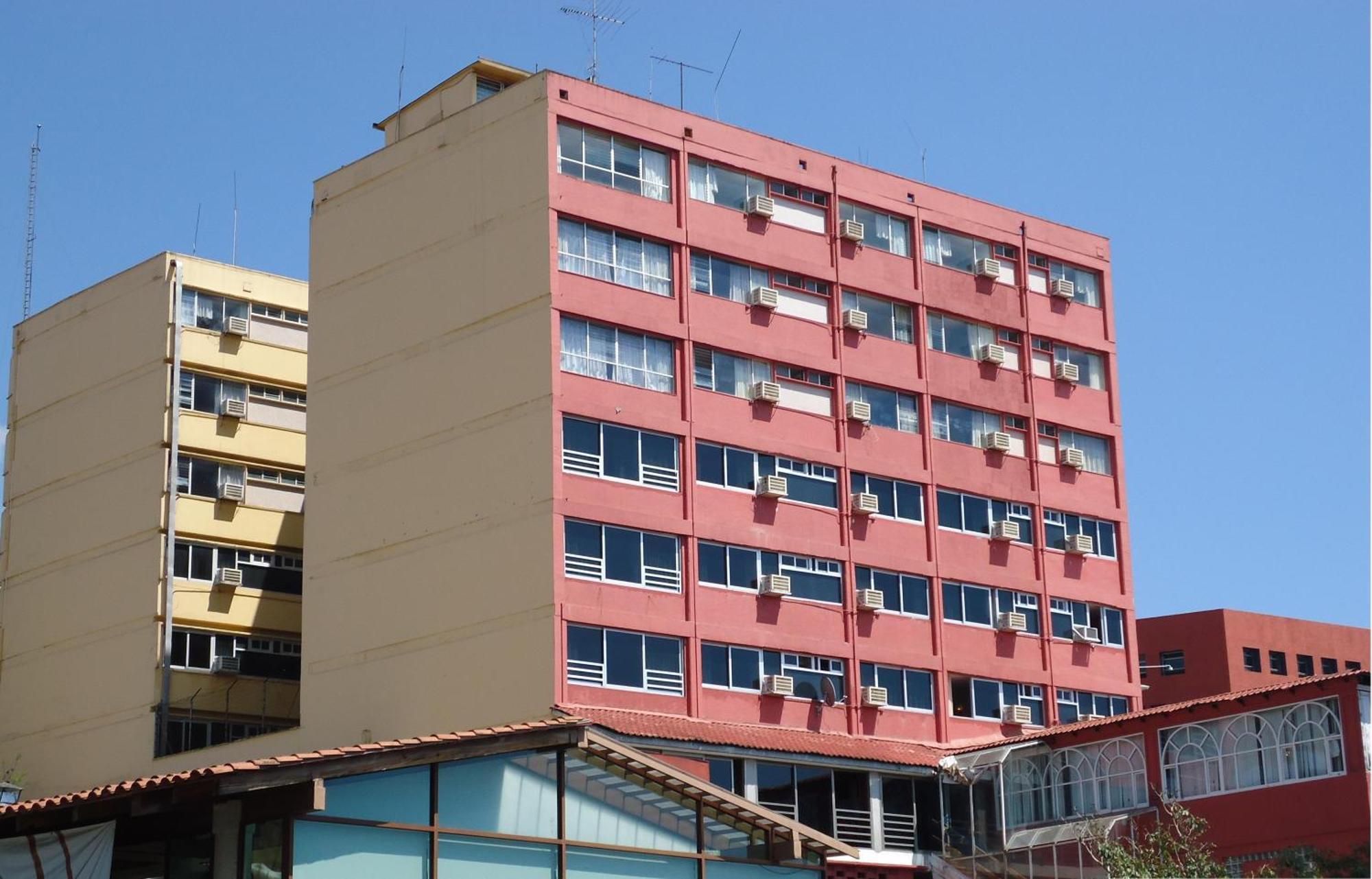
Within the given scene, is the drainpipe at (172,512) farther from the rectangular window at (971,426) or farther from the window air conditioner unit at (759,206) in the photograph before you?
the rectangular window at (971,426)

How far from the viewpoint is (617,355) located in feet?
176

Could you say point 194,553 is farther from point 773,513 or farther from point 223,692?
point 773,513

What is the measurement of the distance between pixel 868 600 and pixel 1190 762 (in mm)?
11100

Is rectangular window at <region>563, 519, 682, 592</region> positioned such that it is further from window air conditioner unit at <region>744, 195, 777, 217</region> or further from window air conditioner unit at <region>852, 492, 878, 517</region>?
window air conditioner unit at <region>744, 195, 777, 217</region>

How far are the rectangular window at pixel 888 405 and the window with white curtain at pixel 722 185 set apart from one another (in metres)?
5.83

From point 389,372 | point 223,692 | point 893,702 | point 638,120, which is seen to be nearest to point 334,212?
point 389,372

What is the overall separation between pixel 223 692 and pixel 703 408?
17901 mm

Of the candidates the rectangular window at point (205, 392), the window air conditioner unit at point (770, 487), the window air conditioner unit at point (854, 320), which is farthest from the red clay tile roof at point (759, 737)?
the rectangular window at point (205, 392)

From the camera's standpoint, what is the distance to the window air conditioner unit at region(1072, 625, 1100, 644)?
61.7m

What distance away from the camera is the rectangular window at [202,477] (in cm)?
6381

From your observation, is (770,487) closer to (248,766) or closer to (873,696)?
(873,696)

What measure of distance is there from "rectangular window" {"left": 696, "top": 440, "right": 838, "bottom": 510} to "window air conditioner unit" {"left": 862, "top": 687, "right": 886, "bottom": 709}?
196 inches

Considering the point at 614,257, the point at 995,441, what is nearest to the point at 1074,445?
the point at 995,441

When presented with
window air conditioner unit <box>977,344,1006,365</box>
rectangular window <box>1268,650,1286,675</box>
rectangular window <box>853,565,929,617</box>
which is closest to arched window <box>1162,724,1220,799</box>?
rectangular window <box>853,565,929,617</box>
